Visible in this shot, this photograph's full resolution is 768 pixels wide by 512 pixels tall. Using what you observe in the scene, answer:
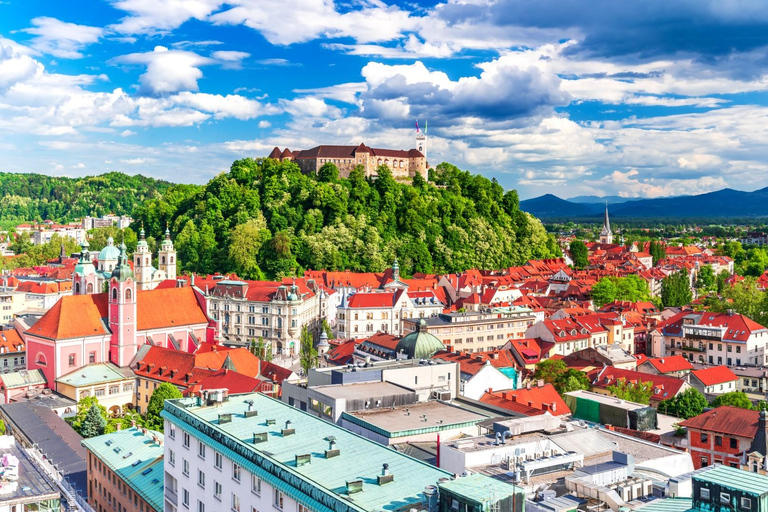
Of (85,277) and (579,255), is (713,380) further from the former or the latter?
(579,255)

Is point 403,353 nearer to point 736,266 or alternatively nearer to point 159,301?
point 159,301

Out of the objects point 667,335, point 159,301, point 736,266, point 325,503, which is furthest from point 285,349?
point 736,266

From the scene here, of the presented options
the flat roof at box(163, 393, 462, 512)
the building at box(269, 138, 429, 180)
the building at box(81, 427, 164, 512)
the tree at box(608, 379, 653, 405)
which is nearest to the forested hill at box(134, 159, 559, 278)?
the building at box(269, 138, 429, 180)

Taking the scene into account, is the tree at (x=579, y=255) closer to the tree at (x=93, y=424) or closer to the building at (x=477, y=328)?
the building at (x=477, y=328)

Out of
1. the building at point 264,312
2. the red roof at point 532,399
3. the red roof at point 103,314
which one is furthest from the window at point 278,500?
the building at point 264,312

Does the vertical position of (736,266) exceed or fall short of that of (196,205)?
it falls short

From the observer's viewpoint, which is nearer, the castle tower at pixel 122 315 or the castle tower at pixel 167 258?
the castle tower at pixel 122 315
